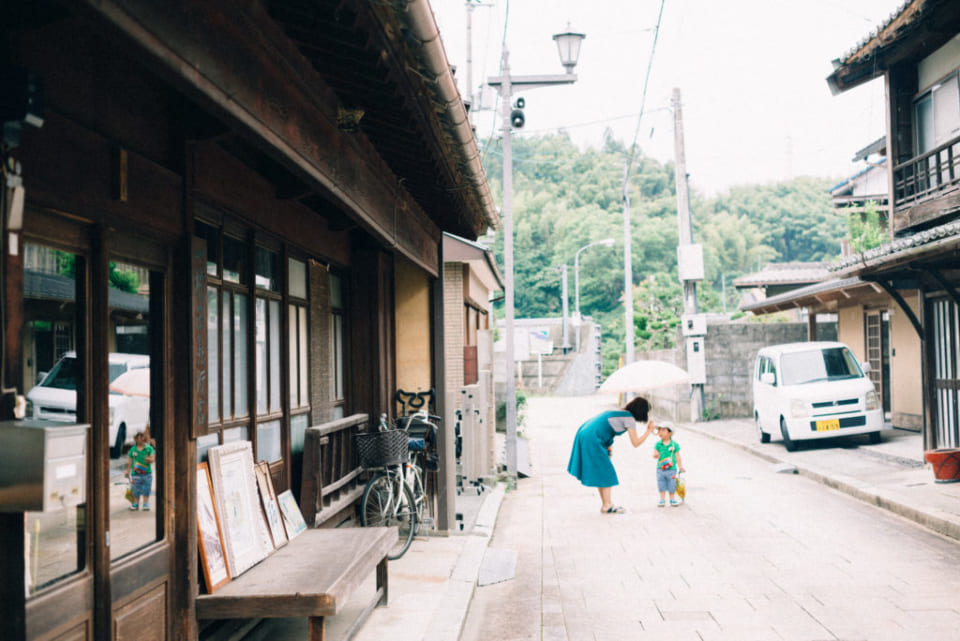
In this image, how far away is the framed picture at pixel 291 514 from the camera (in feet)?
20.3

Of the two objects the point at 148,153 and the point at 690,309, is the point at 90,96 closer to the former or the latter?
the point at 148,153

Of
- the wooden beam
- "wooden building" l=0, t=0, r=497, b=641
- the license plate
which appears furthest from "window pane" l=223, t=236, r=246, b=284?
the license plate

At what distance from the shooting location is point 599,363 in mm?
54188

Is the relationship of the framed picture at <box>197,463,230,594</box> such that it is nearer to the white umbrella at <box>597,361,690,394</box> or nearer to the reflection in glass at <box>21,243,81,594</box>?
the reflection in glass at <box>21,243,81,594</box>

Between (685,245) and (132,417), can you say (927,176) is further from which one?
(132,417)

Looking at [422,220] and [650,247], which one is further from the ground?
[650,247]

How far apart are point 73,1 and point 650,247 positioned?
232ft

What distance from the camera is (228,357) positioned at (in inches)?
220

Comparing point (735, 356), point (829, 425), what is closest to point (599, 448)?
point (829, 425)

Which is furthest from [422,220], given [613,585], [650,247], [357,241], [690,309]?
[650,247]

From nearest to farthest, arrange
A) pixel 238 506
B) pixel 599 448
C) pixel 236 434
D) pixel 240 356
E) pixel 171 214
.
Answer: pixel 171 214
pixel 238 506
pixel 236 434
pixel 240 356
pixel 599 448

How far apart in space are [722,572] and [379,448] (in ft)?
10.9

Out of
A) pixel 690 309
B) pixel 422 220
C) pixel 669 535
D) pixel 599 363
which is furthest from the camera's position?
pixel 599 363

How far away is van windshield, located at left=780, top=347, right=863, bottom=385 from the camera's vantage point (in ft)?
56.5
